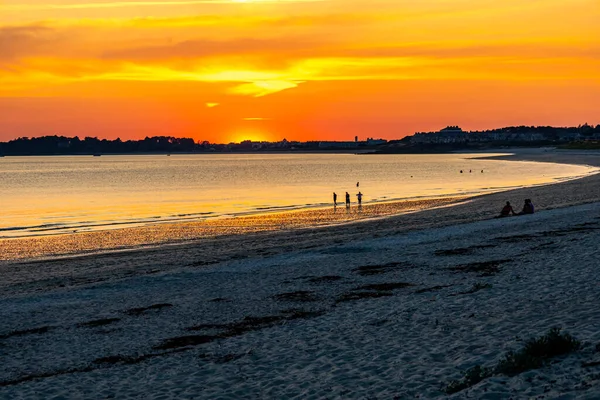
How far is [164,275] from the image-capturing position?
26.6 metres

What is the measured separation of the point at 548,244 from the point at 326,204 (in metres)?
45.2

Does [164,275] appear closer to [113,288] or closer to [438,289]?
[113,288]

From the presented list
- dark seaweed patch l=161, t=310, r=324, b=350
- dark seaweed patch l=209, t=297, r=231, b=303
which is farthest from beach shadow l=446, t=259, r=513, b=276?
dark seaweed patch l=209, t=297, r=231, b=303

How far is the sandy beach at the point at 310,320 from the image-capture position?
40.4ft

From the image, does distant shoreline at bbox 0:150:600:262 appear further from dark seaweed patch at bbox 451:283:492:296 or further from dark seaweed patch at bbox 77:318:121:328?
dark seaweed patch at bbox 451:283:492:296

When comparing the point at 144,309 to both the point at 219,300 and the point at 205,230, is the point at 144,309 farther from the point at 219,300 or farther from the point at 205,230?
the point at 205,230

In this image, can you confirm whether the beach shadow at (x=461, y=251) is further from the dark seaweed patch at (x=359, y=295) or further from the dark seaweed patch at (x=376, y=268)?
the dark seaweed patch at (x=359, y=295)

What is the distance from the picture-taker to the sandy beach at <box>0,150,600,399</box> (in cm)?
1233

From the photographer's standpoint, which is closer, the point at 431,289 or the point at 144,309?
the point at 431,289

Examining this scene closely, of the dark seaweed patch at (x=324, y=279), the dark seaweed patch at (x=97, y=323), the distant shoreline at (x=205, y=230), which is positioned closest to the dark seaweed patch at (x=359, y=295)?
the dark seaweed patch at (x=324, y=279)

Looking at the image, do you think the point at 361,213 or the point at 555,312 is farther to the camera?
the point at 361,213

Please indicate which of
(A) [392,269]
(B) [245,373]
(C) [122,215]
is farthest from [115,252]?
(C) [122,215]

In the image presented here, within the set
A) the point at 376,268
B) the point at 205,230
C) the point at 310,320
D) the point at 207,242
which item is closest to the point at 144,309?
the point at 310,320

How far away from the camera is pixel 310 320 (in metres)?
17.4
